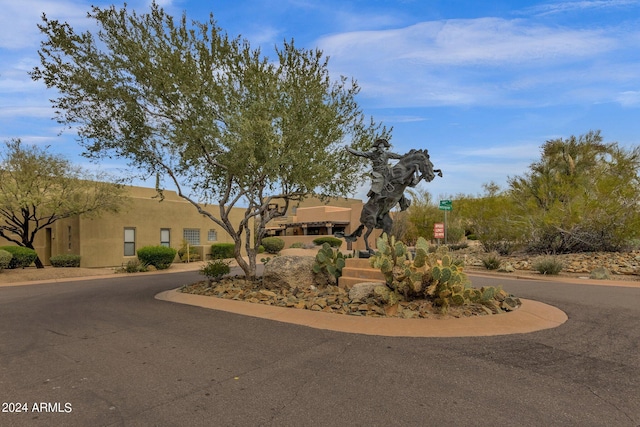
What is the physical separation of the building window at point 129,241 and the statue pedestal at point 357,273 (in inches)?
688

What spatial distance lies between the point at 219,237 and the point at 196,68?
68.5 feet

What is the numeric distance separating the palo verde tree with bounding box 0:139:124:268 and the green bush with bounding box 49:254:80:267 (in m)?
0.61

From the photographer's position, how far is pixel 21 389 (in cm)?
440

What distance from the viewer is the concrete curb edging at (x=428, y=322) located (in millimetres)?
6590

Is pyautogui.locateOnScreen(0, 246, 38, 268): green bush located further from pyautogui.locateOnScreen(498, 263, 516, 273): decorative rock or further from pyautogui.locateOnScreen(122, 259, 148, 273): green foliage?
pyautogui.locateOnScreen(498, 263, 516, 273): decorative rock

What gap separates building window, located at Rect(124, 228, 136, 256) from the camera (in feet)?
76.1

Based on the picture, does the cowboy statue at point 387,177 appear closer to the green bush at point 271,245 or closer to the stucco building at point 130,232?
the stucco building at point 130,232

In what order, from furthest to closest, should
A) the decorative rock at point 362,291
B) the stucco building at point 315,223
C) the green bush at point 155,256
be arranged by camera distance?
the stucco building at point 315,223
the green bush at point 155,256
the decorative rock at point 362,291

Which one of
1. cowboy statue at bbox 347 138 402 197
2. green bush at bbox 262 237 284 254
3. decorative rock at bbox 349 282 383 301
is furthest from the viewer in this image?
green bush at bbox 262 237 284 254

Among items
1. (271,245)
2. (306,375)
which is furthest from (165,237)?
(306,375)

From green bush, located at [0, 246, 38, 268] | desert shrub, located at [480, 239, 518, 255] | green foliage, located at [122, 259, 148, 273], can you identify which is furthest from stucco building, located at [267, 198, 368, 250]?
green bush, located at [0, 246, 38, 268]

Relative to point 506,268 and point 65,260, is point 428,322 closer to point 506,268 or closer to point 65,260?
point 506,268

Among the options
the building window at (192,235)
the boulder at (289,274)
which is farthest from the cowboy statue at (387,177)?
the building window at (192,235)

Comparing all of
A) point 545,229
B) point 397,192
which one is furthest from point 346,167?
point 545,229
